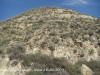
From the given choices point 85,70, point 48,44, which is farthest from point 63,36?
point 85,70

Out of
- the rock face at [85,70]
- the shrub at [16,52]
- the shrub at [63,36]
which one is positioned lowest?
the rock face at [85,70]

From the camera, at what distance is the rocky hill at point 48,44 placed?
65.8 feet

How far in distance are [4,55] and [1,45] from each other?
3.26m

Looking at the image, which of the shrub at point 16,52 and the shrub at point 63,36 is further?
the shrub at point 63,36

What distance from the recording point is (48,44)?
2495cm

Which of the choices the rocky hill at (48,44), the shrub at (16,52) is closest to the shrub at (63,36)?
the rocky hill at (48,44)

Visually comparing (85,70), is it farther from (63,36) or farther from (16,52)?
(16,52)

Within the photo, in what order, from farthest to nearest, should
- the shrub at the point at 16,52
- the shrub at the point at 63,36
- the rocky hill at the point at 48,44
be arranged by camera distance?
the shrub at the point at 63,36 < the shrub at the point at 16,52 < the rocky hill at the point at 48,44

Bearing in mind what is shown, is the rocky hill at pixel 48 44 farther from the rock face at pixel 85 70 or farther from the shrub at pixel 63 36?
the rock face at pixel 85 70

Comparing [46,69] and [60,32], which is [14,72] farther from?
[60,32]

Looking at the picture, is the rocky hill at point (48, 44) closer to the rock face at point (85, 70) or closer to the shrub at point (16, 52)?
the shrub at point (16, 52)

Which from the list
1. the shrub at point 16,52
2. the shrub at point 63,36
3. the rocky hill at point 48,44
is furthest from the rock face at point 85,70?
the shrub at point 16,52

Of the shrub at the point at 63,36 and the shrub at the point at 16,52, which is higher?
the shrub at the point at 63,36

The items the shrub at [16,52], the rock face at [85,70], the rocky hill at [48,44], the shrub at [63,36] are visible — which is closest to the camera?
the rocky hill at [48,44]
